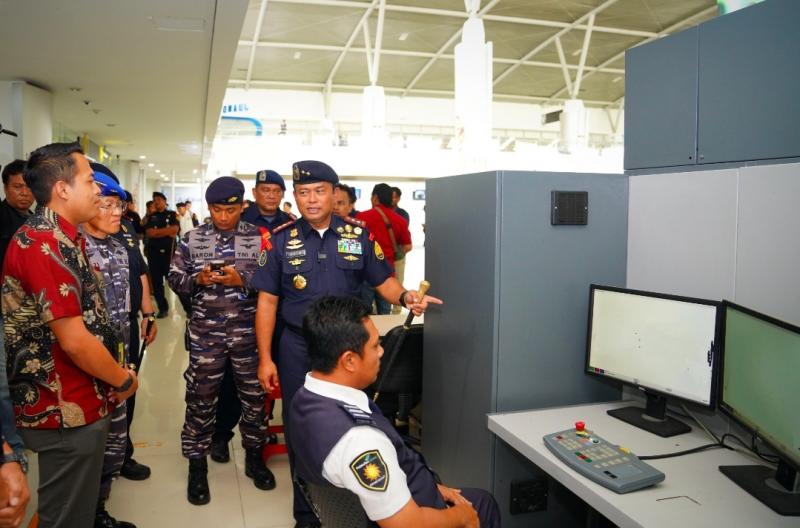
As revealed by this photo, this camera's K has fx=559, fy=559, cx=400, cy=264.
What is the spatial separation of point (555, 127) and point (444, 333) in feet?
66.3

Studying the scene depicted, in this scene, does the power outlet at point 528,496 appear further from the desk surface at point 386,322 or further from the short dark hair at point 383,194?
the short dark hair at point 383,194

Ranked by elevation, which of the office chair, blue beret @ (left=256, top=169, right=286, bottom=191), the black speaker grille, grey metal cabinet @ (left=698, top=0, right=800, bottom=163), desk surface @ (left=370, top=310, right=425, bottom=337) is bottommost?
the office chair

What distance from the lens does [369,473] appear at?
49.6 inches

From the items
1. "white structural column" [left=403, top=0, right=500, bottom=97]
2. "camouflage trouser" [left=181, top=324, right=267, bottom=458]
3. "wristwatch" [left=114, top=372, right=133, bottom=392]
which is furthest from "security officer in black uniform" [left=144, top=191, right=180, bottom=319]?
"white structural column" [left=403, top=0, right=500, bottom=97]

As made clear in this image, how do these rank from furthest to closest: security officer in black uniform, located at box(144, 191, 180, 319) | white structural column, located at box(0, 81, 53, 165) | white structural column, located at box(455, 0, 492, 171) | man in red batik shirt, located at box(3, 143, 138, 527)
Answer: white structural column, located at box(455, 0, 492, 171)
security officer in black uniform, located at box(144, 191, 180, 319)
white structural column, located at box(0, 81, 53, 165)
man in red batik shirt, located at box(3, 143, 138, 527)

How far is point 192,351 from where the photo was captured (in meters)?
2.75

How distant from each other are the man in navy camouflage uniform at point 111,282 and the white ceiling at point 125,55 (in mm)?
1857

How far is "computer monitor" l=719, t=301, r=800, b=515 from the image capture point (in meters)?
1.35

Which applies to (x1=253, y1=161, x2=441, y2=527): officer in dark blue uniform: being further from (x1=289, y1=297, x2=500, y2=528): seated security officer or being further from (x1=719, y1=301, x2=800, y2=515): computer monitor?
(x1=719, y1=301, x2=800, y2=515): computer monitor

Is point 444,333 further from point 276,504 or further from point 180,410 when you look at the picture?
point 180,410

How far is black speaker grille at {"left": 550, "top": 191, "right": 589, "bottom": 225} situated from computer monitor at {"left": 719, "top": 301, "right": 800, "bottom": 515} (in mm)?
616

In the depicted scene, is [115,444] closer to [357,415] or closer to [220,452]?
[220,452]

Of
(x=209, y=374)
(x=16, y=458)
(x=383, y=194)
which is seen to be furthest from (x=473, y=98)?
(x=16, y=458)

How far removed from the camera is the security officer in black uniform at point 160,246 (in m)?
7.34
